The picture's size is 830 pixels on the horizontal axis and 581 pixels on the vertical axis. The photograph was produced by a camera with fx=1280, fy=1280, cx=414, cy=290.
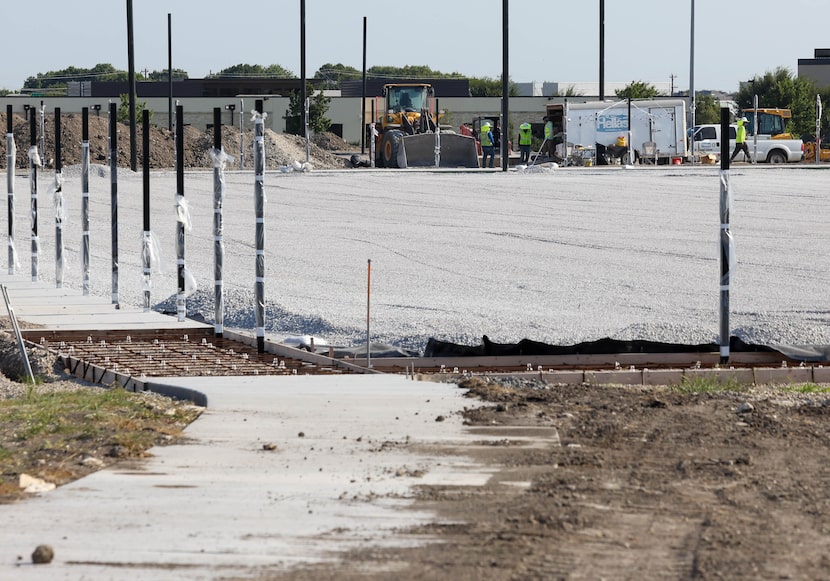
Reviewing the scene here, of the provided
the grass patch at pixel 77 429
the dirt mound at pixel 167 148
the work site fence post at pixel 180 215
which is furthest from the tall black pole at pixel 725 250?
the dirt mound at pixel 167 148

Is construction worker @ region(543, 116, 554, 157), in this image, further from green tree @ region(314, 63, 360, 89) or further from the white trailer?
green tree @ region(314, 63, 360, 89)

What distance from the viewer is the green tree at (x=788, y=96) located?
249 feet

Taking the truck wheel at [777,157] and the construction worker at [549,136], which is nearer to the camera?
the truck wheel at [777,157]

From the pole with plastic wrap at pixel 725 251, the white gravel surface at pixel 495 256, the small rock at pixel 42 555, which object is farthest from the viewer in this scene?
the white gravel surface at pixel 495 256

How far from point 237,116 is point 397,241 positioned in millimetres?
50825

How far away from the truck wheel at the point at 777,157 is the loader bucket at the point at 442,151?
11.2 m

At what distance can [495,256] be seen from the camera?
19516 millimetres

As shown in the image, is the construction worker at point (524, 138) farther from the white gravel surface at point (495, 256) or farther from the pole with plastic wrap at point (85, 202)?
the pole with plastic wrap at point (85, 202)

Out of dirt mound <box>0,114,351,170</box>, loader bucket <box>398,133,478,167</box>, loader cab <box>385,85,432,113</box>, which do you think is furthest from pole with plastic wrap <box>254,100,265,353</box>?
dirt mound <box>0,114,351,170</box>

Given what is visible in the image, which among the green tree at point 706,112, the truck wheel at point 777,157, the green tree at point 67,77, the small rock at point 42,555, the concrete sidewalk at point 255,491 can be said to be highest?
the green tree at point 67,77

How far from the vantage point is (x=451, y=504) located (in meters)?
5.98

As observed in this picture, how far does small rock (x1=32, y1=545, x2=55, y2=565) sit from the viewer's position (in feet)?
16.9

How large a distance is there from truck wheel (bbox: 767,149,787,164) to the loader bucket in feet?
36.8

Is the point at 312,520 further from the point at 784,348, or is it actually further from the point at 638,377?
the point at 784,348
